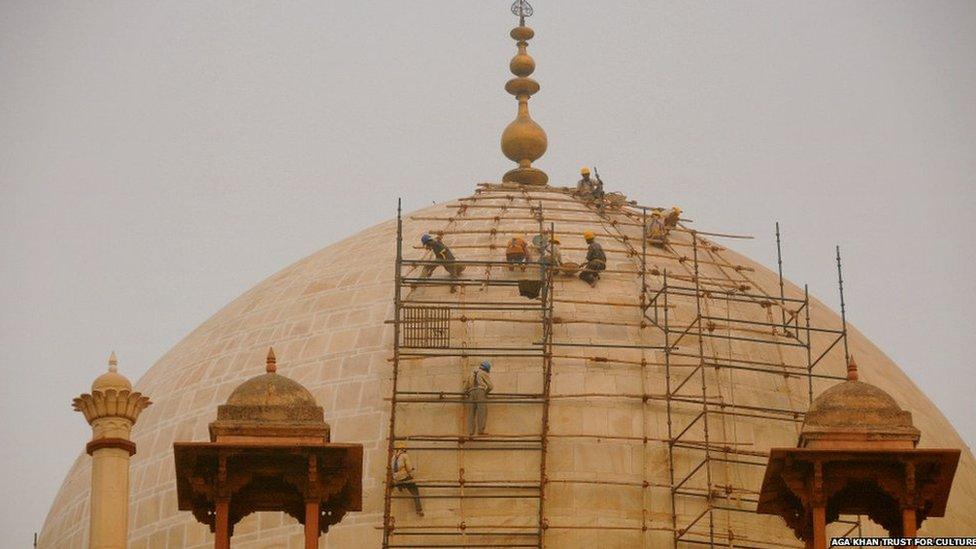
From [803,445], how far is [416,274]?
11.5 metres

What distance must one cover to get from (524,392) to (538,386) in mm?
244

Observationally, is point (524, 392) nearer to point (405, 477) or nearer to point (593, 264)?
point (405, 477)

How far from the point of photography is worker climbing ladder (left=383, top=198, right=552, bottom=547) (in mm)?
58062

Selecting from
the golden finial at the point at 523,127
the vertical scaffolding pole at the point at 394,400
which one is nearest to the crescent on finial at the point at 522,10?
the golden finial at the point at 523,127

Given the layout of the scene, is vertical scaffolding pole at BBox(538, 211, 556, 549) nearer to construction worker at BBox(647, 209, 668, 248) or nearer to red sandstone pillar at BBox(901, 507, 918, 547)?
construction worker at BBox(647, 209, 668, 248)

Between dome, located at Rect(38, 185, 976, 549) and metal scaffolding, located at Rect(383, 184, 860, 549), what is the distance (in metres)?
0.05

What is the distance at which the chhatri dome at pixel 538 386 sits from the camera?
191 ft

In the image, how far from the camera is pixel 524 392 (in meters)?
59.4

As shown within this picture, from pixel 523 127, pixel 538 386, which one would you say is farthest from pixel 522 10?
pixel 538 386

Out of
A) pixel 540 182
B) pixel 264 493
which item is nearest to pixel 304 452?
pixel 264 493

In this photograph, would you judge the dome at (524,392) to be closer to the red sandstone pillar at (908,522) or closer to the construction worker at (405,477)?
the construction worker at (405,477)

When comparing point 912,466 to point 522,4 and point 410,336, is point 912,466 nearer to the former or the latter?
point 410,336

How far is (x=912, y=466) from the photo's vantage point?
51906mm

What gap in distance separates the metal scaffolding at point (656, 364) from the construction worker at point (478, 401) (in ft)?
0.66
